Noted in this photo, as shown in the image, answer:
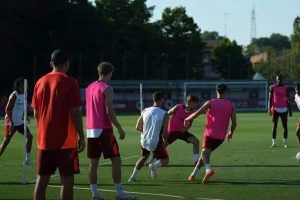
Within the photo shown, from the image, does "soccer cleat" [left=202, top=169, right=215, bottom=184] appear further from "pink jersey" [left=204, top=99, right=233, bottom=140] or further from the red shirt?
the red shirt

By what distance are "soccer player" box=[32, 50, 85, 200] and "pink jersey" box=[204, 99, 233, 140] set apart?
485 centimetres

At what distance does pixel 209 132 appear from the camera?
13.4 metres

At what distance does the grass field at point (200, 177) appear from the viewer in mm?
11781

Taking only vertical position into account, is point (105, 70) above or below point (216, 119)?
above

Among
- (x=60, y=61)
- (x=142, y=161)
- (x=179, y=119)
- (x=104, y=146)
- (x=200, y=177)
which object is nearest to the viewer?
(x=60, y=61)

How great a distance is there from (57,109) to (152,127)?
15.0 feet

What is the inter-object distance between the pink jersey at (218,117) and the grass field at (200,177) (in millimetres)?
914

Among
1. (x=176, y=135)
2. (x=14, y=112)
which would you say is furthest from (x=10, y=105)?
(x=176, y=135)

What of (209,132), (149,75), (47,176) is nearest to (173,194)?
(209,132)

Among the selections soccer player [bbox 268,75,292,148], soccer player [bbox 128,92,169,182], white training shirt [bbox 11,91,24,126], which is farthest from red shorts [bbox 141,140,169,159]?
soccer player [bbox 268,75,292,148]

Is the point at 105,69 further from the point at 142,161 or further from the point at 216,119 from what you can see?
the point at 216,119

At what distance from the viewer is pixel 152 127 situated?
13078mm

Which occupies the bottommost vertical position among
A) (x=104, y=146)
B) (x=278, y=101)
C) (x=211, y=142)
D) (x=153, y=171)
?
(x=153, y=171)

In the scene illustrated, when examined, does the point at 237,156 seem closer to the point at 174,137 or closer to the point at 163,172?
the point at 174,137
